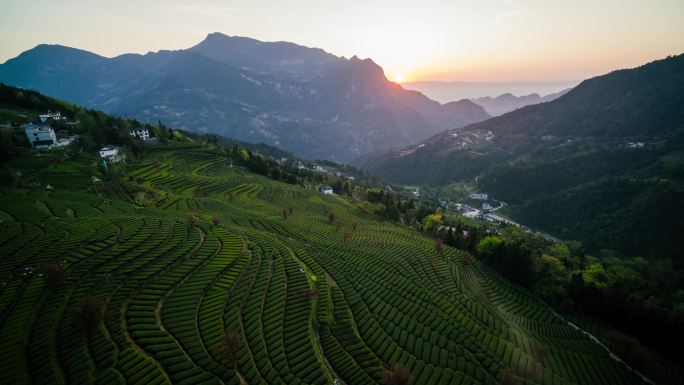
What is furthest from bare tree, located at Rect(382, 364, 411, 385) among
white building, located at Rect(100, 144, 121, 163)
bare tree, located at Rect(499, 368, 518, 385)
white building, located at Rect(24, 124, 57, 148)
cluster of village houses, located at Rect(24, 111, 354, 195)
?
white building, located at Rect(24, 124, 57, 148)

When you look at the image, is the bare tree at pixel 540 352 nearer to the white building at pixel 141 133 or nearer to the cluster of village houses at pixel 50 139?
the cluster of village houses at pixel 50 139

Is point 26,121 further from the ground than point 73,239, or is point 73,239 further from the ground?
point 26,121

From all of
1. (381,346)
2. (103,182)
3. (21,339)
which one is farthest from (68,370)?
(103,182)

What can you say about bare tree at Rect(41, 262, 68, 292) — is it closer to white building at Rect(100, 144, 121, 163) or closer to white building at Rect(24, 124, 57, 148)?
white building at Rect(100, 144, 121, 163)

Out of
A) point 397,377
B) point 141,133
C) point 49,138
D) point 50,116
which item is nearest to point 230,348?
point 397,377

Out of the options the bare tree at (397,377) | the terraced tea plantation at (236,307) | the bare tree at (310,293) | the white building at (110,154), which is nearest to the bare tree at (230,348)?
the terraced tea plantation at (236,307)

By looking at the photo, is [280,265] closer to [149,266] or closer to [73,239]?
[149,266]

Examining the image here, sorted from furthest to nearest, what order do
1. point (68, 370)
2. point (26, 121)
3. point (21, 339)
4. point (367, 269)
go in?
point (26, 121) → point (367, 269) → point (21, 339) → point (68, 370)
